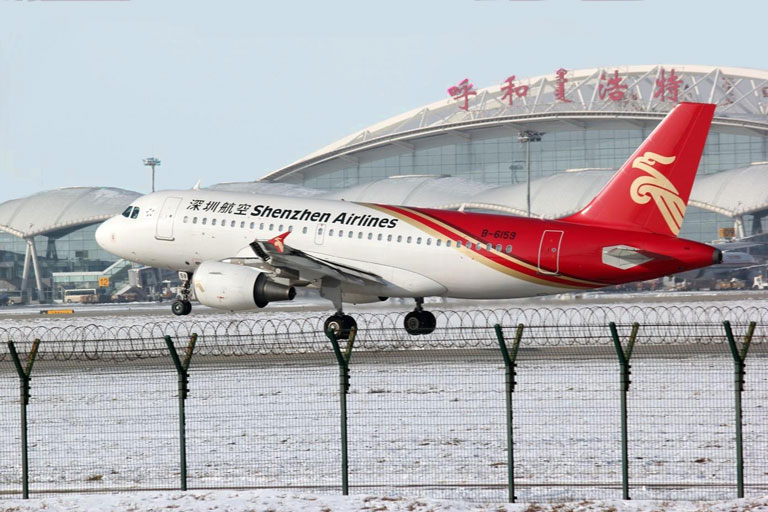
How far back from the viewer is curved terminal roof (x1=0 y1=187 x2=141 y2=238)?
125188 millimetres

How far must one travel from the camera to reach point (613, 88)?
454 feet

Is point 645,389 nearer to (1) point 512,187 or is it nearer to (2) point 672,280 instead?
(2) point 672,280

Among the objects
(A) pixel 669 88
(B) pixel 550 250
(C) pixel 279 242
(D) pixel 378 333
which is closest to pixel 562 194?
(A) pixel 669 88

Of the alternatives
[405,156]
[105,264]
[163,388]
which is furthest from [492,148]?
[163,388]

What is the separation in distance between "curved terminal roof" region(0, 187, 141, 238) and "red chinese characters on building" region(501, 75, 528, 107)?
4854 centimetres

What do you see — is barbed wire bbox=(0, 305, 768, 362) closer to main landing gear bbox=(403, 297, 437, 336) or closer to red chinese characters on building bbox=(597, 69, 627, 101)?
main landing gear bbox=(403, 297, 437, 336)

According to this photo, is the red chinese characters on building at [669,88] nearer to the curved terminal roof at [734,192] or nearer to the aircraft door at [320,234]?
the curved terminal roof at [734,192]

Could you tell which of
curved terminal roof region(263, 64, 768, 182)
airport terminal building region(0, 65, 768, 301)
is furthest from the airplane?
curved terminal roof region(263, 64, 768, 182)

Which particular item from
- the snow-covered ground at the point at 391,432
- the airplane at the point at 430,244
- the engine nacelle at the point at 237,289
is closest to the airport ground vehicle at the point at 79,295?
the airplane at the point at 430,244

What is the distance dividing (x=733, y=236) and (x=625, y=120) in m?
32.0

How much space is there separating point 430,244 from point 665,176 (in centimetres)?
810

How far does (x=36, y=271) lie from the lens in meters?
124

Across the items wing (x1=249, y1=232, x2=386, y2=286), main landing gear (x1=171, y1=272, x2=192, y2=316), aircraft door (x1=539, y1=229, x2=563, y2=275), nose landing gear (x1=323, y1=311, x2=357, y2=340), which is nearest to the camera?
aircraft door (x1=539, y1=229, x2=563, y2=275)

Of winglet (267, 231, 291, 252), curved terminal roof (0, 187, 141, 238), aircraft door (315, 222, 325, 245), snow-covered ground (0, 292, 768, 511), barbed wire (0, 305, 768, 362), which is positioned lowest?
snow-covered ground (0, 292, 768, 511)
